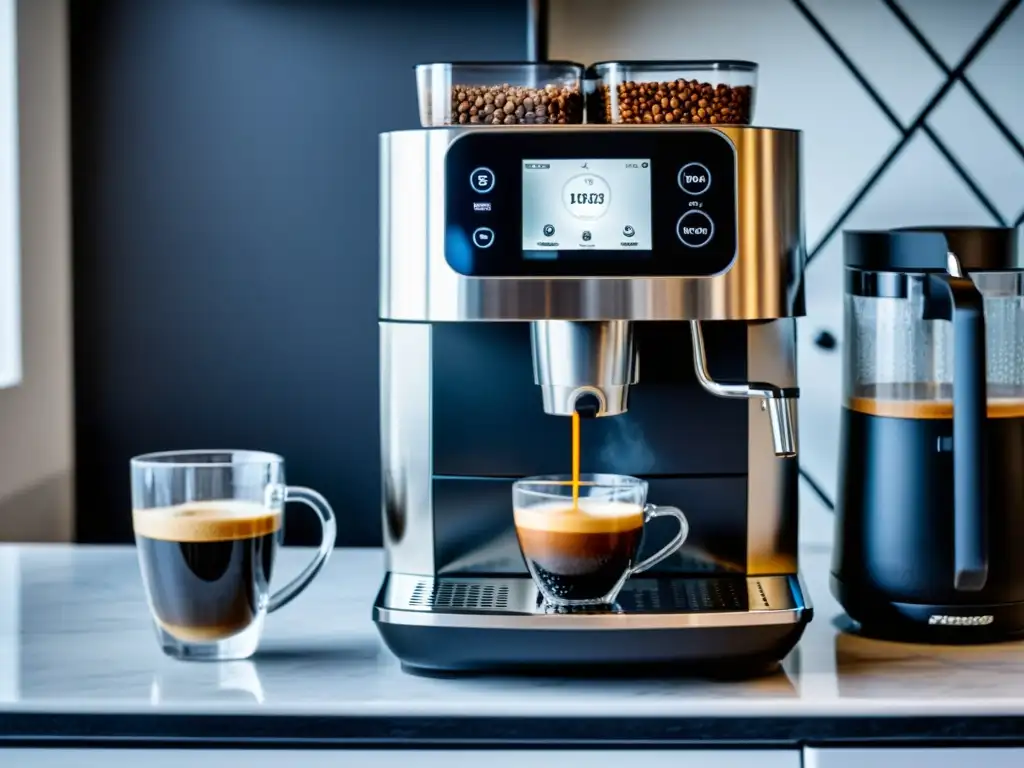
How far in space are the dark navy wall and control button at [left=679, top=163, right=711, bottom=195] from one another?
48 cm

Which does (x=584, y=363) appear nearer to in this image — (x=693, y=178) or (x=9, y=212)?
(x=693, y=178)

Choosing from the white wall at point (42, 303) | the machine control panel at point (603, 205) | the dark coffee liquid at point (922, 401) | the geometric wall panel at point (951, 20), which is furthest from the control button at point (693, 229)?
the white wall at point (42, 303)

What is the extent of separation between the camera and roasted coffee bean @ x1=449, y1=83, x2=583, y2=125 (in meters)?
1.04

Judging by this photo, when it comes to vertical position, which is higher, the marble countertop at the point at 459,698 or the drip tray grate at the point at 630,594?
the drip tray grate at the point at 630,594

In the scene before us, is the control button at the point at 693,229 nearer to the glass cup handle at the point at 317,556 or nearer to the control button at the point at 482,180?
the control button at the point at 482,180

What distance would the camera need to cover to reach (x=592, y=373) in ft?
3.29

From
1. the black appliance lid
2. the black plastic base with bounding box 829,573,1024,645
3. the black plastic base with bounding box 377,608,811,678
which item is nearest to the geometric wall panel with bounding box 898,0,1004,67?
the black appliance lid

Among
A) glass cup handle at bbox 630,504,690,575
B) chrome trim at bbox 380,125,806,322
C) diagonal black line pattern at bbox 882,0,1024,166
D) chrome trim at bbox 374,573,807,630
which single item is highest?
diagonal black line pattern at bbox 882,0,1024,166

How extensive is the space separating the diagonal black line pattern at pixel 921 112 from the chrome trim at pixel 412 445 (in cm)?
54

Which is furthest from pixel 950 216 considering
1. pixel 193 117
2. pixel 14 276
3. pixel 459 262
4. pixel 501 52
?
pixel 14 276

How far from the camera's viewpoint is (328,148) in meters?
1.45

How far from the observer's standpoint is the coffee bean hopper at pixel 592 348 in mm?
969

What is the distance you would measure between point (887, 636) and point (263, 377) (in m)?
0.73

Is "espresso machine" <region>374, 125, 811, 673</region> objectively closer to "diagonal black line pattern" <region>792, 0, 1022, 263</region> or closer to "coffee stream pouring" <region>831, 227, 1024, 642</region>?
"coffee stream pouring" <region>831, 227, 1024, 642</region>
